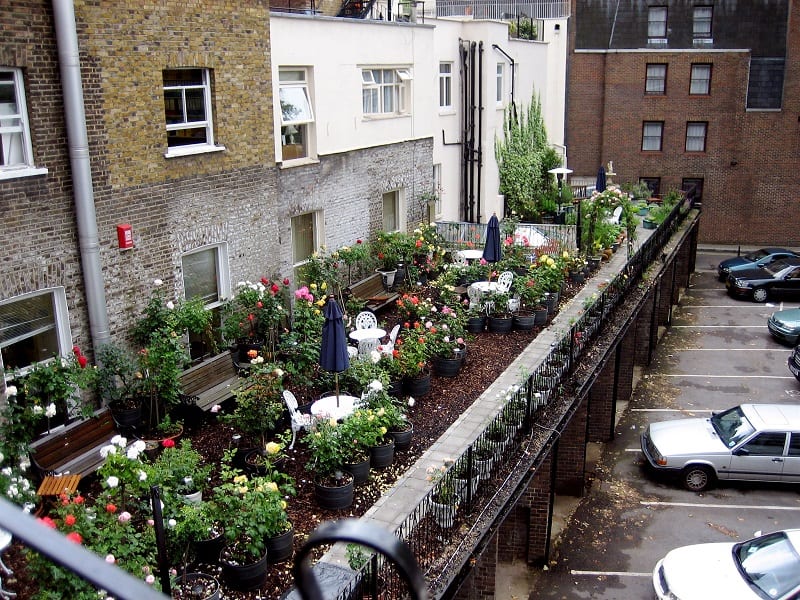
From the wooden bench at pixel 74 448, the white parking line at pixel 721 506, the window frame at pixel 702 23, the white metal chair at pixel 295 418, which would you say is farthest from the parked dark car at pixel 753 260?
the wooden bench at pixel 74 448

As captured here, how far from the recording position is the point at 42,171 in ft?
33.7

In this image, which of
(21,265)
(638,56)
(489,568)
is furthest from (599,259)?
(638,56)

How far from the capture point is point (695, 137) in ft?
128

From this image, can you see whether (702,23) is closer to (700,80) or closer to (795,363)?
(700,80)

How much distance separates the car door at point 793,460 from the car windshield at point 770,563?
460 centimetres

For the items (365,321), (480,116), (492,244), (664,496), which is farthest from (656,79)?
(365,321)

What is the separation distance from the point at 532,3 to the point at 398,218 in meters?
22.9

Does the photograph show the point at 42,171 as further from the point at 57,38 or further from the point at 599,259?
the point at 599,259

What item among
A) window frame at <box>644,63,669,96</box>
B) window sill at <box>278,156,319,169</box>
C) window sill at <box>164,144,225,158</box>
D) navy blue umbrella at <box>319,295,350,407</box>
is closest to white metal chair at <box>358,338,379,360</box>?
navy blue umbrella at <box>319,295,350,407</box>

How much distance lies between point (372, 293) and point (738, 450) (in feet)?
28.7

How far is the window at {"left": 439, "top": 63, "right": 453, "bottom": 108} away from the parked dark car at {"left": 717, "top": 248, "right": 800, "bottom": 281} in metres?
15.1

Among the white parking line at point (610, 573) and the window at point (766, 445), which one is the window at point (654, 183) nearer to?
the window at point (766, 445)

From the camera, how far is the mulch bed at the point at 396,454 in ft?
27.9

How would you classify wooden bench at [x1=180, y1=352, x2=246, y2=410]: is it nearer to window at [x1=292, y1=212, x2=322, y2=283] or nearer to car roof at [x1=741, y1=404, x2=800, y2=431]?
window at [x1=292, y1=212, x2=322, y2=283]
